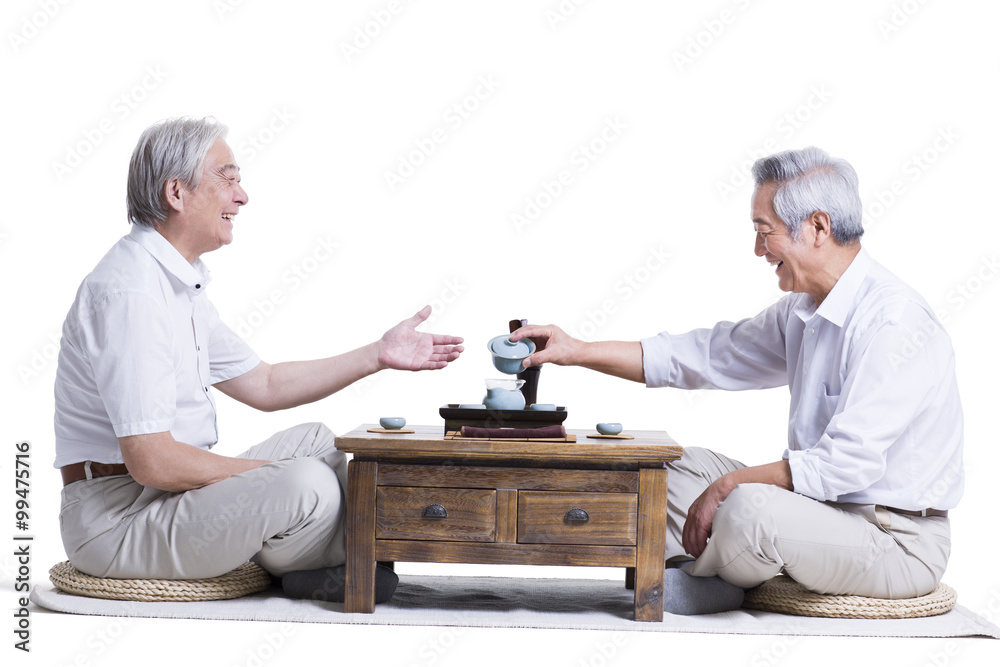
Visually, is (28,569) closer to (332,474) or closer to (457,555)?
(332,474)

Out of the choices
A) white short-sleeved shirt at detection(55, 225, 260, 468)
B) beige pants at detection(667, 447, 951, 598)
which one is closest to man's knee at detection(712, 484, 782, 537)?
beige pants at detection(667, 447, 951, 598)

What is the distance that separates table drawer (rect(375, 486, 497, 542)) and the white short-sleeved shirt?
0.70 meters

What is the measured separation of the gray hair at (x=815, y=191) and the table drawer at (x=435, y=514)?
135cm

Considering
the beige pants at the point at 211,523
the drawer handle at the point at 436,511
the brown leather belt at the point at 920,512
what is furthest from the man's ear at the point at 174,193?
the brown leather belt at the point at 920,512

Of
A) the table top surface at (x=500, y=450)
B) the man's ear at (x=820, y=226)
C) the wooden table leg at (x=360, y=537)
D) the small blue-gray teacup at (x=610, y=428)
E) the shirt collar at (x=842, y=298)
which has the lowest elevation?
the wooden table leg at (x=360, y=537)

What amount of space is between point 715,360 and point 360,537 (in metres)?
1.53

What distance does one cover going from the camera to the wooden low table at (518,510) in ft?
11.2

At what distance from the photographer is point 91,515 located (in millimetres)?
3535

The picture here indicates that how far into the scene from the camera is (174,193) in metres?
3.63

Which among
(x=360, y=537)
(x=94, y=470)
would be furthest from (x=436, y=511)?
(x=94, y=470)

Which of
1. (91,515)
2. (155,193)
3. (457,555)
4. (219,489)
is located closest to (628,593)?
(457,555)

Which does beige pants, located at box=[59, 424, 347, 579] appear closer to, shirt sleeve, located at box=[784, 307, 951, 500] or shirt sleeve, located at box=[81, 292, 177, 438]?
shirt sleeve, located at box=[81, 292, 177, 438]

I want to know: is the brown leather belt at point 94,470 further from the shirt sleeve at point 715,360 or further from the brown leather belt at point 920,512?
the brown leather belt at point 920,512

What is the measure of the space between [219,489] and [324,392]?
772 mm
